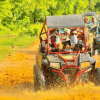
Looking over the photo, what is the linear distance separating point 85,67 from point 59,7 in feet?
86.8

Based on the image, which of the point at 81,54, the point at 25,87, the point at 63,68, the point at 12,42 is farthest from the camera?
the point at 12,42

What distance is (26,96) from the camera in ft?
19.4

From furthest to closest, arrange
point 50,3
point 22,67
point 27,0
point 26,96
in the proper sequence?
1. point 50,3
2. point 27,0
3. point 22,67
4. point 26,96

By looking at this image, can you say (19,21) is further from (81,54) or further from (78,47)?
(81,54)

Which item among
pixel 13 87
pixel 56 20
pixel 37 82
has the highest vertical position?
pixel 56 20

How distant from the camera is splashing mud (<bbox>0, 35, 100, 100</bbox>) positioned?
5613 mm

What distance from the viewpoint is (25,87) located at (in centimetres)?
752

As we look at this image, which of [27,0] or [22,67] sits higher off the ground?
[27,0]

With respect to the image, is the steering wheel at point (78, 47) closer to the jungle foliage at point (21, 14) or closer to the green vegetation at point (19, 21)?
the green vegetation at point (19, 21)

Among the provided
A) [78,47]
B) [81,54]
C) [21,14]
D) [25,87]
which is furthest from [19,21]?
[81,54]

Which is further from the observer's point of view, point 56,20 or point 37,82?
point 56,20

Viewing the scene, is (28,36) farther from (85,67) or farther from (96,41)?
(85,67)

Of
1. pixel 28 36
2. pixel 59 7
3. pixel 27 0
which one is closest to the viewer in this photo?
pixel 27 0

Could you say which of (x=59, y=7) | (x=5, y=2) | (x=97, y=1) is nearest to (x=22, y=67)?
(x=5, y=2)
